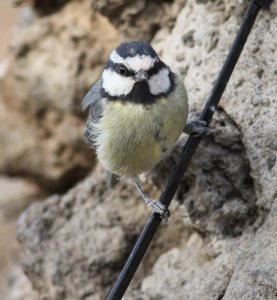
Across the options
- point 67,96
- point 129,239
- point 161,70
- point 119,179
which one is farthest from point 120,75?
point 67,96

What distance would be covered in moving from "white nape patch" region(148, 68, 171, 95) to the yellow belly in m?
0.03

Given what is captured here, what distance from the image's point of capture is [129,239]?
227 centimetres

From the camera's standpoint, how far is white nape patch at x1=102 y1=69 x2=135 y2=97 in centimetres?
191

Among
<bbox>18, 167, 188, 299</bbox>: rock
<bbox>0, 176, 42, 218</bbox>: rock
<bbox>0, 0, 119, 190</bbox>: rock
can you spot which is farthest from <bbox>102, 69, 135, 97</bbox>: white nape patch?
<bbox>0, 176, 42, 218</bbox>: rock

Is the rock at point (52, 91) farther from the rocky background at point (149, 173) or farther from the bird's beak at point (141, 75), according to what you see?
the bird's beak at point (141, 75)

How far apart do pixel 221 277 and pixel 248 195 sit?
0.82 ft

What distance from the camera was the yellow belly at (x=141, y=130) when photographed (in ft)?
6.36

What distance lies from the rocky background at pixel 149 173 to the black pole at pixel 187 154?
99mm

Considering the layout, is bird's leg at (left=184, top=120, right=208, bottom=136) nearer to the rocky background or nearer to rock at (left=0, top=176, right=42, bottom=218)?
the rocky background

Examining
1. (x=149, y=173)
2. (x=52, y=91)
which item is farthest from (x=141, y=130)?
(x=52, y=91)

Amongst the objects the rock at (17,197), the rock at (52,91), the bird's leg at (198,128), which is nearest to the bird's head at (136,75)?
the bird's leg at (198,128)

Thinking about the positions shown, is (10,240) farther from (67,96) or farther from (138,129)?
(138,129)

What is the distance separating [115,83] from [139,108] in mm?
104

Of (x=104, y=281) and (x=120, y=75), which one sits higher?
(x=120, y=75)
